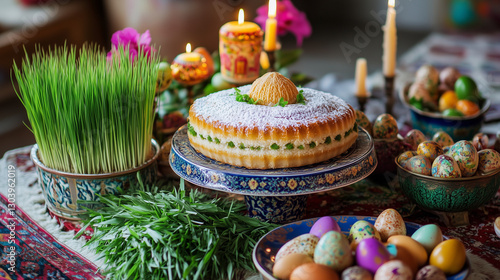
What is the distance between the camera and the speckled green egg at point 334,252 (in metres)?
0.81

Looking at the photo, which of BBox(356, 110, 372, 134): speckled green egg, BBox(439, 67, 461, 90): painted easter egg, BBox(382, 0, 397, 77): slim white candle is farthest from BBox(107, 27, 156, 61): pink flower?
BBox(439, 67, 461, 90): painted easter egg

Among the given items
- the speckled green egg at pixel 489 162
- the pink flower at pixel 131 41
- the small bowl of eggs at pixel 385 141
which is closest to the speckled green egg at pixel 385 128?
the small bowl of eggs at pixel 385 141

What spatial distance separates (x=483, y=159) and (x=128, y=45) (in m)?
0.85

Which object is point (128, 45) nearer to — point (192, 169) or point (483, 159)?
point (192, 169)

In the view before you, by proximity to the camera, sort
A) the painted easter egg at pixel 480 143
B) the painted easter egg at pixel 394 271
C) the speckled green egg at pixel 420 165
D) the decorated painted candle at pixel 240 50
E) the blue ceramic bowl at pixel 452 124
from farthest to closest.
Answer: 1. the blue ceramic bowl at pixel 452 124
2. the decorated painted candle at pixel 240 50
3. the painted easter egg at pixel 480 143
4. the speckled green egg at pixel 420 165
5. the painted easter egg at pixel 394 271

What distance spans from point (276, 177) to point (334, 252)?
22 cm

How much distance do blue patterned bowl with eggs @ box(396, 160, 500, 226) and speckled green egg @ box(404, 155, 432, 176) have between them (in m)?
0.01

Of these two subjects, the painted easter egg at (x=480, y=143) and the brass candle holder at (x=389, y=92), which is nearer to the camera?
the painted easter egg at (x=480, y=143)

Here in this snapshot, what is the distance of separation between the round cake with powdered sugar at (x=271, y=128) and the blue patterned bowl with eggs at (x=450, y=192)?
0.54 ft

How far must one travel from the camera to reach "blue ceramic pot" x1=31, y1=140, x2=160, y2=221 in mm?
1168

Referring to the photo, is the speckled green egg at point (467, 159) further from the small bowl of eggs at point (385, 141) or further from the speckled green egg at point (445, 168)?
the small bowl of eggs at point (385, 141)

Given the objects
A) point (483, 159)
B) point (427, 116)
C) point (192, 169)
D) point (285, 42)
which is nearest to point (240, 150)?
point (192, 169)

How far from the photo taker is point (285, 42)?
438 centimetres

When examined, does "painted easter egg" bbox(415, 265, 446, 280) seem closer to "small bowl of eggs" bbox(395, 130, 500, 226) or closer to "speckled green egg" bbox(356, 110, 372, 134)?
"small bowl of eggs" bbox(395, 130, 500, 226)
